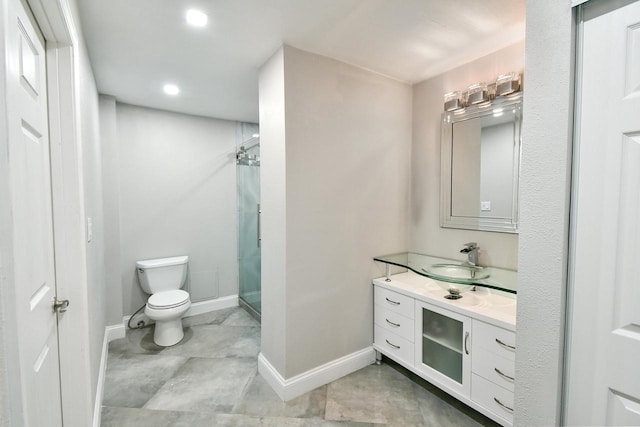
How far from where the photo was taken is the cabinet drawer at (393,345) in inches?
82.9

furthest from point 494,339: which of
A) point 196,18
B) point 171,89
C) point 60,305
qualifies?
point 171,89

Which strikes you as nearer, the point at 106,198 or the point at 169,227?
the point at 106,198

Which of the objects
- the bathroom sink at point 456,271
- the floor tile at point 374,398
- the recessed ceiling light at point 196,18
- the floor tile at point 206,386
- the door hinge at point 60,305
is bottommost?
the floor tile at point 374,398

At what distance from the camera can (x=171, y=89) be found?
2568 millimetres

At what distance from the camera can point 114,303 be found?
2.82 m

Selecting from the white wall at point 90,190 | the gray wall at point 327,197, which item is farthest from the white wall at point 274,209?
the white wall at point 90,190

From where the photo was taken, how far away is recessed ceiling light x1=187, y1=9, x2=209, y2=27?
155 cm

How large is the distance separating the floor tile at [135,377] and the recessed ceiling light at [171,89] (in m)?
2.35

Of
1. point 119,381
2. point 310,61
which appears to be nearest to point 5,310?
point 310,61

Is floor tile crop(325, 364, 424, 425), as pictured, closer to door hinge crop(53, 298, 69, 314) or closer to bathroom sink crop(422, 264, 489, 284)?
bathroom sink crop(422, 264, 489, 284)

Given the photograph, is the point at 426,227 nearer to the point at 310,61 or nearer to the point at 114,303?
the point at 310,61

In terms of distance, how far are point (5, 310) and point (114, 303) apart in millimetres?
2714

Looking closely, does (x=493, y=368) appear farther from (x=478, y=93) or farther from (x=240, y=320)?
(x=240, y=320)

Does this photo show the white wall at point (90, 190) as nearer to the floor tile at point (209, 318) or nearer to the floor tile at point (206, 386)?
the floor tile at point (206, 386)
